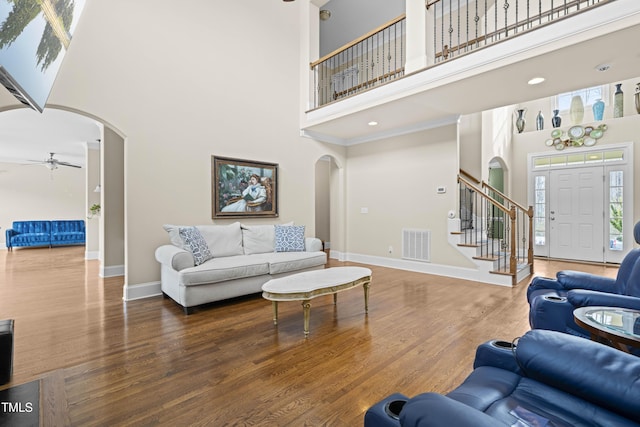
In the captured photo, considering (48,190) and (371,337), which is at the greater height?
(48,190)

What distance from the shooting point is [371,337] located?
2711 mm

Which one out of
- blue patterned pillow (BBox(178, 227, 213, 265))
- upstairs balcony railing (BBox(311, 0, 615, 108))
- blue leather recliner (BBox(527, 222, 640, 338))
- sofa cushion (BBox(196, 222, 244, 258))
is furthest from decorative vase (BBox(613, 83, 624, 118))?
blue patterned pillow (BBox(178, 227, 213, 265))

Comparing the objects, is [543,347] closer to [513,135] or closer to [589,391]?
[589,391]

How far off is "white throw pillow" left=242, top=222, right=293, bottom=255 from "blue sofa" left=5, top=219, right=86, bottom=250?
799 cm

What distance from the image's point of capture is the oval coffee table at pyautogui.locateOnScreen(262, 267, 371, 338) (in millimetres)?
2715

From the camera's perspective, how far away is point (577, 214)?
652 cm

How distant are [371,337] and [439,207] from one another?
3.37m

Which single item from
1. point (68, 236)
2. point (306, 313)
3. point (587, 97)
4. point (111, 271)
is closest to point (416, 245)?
point (306, 313)

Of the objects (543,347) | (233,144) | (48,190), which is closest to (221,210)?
(233,144)

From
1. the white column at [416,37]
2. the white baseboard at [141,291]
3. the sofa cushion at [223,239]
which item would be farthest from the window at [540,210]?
the white baseboard at [141,291]

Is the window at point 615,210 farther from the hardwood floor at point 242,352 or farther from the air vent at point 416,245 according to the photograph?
the air vent at point 416,245

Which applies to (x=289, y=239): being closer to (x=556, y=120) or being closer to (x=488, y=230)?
(x=488, y=230)

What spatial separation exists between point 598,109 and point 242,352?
816 cm

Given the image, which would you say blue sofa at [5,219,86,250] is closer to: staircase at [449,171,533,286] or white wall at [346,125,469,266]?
white wall at [346,125,469,266]
